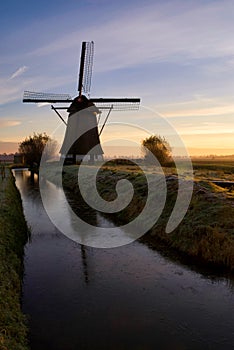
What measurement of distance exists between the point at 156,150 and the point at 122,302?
4680 cm

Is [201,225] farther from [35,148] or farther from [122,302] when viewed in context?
[35,148]

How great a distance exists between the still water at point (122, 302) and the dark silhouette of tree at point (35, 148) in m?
60.7

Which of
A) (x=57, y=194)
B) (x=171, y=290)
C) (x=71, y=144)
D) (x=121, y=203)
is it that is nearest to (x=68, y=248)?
(x=171, y=290)

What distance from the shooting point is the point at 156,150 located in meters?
54.5

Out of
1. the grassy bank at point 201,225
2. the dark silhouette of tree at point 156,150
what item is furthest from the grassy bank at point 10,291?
the dark silhouette of tree at point 156,150

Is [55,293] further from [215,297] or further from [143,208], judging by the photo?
[143,208]

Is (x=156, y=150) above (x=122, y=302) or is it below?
above

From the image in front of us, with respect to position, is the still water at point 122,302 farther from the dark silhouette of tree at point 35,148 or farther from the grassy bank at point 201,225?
the dark silhouette of tree at point 35,148

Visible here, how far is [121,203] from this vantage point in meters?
21.0

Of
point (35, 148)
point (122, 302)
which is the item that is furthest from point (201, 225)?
point (35, 148)

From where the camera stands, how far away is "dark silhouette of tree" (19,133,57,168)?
71688mm

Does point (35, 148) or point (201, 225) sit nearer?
point (201, 225)

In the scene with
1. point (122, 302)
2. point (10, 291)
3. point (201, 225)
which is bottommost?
point (122, 302)

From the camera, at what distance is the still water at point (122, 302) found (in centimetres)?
708
